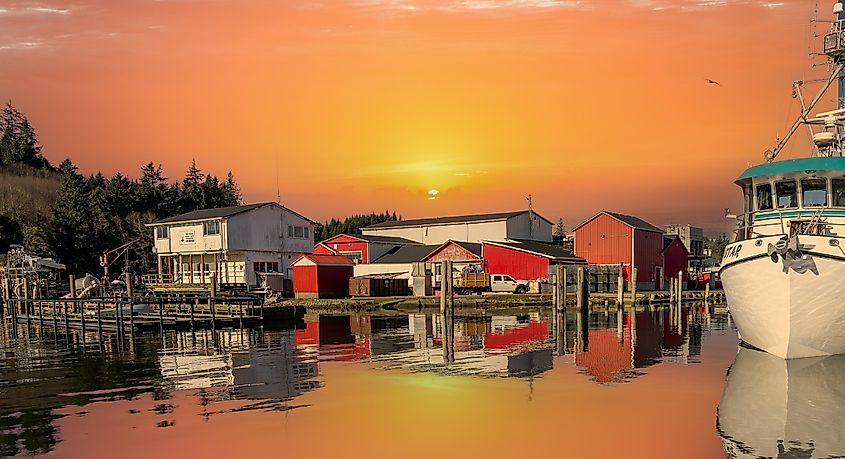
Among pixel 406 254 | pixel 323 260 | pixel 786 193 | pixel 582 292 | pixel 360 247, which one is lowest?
pixel 582 292

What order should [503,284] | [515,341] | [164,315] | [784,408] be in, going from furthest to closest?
1. [503,284]
2. [164,315]
3. [515,341]
4. [784,408]

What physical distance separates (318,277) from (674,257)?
40.6 meters

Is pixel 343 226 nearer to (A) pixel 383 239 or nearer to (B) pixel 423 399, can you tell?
(A) pixel 383 239

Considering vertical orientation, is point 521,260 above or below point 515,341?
above

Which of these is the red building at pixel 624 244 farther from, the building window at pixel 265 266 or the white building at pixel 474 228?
the building window at pixel 265 266

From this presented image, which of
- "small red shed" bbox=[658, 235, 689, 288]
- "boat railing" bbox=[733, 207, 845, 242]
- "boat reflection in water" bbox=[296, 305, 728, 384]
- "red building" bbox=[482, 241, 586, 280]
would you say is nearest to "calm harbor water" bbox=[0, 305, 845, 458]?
"boat reflection in water" bbox=[296, 305, 728, 384]

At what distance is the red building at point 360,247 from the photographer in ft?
287

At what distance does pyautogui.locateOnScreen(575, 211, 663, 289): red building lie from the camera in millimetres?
75188

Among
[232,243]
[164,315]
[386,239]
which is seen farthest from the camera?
[386,239]

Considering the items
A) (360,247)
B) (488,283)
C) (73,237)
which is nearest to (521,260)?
(488,283)

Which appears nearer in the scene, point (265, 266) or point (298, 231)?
point (265, 266)

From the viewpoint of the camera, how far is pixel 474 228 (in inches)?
3612

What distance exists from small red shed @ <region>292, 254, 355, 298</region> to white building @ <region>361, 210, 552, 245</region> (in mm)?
22974

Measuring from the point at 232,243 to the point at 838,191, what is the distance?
58630 mm
